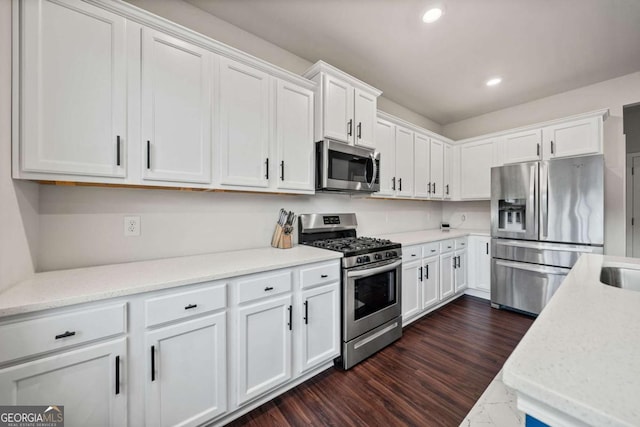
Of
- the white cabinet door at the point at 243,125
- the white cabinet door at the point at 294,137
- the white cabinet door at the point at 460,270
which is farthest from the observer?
the white cabinet door at the point at 460,270

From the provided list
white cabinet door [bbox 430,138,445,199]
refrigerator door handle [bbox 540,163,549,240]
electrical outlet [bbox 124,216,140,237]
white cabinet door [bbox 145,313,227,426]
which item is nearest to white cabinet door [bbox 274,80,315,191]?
electrical outlet [bbox 124,216,140,237]

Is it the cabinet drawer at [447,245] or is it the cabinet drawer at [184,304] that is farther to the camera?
the cabinet drawer at [447,245]

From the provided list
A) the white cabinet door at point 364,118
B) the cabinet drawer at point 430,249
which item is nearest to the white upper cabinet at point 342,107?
the white cabinet door at point 364,118

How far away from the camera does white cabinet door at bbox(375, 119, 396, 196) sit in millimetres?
2965

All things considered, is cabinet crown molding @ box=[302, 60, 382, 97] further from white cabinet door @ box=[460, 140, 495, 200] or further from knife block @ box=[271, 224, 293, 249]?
white cabinet door @ box=[460, 140, 495, 200]

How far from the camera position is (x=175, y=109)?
1575 millimetres

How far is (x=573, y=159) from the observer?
9.00ft

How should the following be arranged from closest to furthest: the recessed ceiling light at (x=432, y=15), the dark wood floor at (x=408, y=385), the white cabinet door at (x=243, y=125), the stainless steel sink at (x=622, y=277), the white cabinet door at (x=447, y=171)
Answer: the stainless steel sink at (x=622, y=277)
the dark wood floor at (x=408, y=385)
the white cabinet door at (x=243, y=125)
the recessed ceiling light at (x=432, y=15)
the white cabinet door at (x=447, y=171)

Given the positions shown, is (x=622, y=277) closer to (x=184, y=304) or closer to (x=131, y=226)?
(x=184, y=304)

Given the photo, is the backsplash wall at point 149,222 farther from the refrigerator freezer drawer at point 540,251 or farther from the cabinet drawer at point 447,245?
the refrigerator freezer drawer at point 540,251

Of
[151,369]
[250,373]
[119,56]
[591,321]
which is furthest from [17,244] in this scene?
[591,321]

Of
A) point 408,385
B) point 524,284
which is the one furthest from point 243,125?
point 524,284

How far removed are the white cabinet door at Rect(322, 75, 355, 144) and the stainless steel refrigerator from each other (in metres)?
2.24

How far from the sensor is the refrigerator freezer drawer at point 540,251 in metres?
2.71
